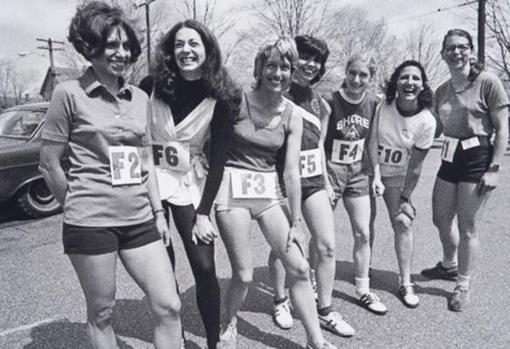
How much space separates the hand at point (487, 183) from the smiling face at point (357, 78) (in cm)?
107

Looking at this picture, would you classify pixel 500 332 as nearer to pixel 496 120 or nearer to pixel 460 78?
pixel 496 120

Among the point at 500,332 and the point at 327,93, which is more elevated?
the point at 327,93

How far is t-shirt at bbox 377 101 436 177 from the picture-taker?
3.26 m

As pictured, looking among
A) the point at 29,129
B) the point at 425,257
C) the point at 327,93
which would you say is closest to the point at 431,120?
the point at 327,93

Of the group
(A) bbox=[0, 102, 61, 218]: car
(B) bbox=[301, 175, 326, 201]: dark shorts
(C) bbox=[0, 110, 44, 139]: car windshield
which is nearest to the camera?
(B) bbox=[301, 175, 326, 201]: dark shorts

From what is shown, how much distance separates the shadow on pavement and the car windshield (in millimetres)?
3907

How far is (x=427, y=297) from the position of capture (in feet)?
11.6

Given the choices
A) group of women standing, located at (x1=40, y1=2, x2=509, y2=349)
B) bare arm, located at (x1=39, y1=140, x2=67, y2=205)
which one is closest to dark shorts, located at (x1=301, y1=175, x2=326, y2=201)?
group of women standing, located at (x1=40, y1=2, x2=509, y2=349)

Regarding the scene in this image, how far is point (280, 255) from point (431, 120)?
1612mm

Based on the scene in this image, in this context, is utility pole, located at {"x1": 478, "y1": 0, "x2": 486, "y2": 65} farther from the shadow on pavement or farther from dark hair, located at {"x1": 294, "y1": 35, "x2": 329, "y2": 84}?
the shadow on pavement

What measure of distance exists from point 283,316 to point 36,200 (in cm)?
463

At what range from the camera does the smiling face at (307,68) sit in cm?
289

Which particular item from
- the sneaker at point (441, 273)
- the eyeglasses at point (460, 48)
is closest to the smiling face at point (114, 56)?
the eyeglasses at point (460, 48)

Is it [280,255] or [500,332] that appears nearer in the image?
[280,255]
